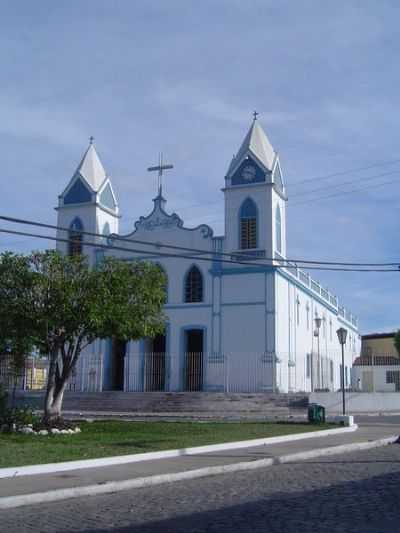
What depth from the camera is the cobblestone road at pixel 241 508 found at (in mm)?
7512

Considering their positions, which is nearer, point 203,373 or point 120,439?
point 120,439

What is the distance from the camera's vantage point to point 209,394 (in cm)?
3141

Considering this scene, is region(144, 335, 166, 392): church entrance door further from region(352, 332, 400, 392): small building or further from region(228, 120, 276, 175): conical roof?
region(352, 332, 400, 392): small building

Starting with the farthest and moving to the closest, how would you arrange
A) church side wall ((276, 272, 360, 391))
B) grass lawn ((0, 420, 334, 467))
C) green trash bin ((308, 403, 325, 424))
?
church side wall ((276, 272, 360, 391)) < green trash bin ((308, 403, 325, 424)) < grass lawn ((0, 420, 334, 467))

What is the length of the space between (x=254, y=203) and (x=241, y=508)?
26683 mm

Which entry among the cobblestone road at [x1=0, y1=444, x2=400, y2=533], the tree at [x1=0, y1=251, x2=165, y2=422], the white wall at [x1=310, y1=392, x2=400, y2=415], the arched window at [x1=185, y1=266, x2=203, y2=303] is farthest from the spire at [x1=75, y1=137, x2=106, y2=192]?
the cobblestone road at [x1=0, y1=444, x2=400, y2=533]

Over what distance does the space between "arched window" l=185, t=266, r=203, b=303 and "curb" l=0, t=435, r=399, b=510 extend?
63.6ft

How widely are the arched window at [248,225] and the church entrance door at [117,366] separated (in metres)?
7.97

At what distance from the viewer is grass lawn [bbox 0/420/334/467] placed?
520 inches

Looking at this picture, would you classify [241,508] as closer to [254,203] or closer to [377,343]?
[254,203]

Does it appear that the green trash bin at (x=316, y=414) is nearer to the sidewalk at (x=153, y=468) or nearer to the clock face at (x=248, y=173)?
the sidewalk at (x=153, y=468)

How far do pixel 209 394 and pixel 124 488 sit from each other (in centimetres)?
Answer: 2105

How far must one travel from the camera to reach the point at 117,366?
36.3m

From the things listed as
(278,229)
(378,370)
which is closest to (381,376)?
(378,370)
